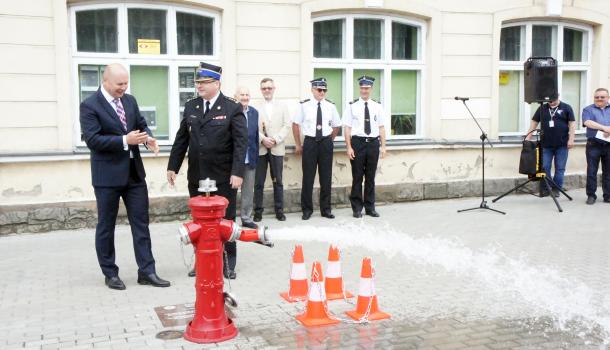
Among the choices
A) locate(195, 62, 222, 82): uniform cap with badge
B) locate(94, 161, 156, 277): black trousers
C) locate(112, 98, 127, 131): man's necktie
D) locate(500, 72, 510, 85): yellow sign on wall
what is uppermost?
locate(500, 72, 510, 85): yellow sign on wall

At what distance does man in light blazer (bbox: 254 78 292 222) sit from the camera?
10.3 m

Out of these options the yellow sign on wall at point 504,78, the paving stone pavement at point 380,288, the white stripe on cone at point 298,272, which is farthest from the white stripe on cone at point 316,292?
the yellow sign on wall at point 504,78

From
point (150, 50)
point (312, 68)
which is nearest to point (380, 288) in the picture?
point (312, 68)

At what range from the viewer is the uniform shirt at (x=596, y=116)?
39.5ft

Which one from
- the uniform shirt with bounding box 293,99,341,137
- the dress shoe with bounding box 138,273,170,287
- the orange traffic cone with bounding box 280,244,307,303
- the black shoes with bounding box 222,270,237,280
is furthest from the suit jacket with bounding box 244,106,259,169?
the orange traffic cone with bounding box 280,244,307,303

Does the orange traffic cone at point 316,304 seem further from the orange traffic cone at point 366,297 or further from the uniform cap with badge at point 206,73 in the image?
the uniform cap with badge at point 206,73

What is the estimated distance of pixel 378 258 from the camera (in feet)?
25.7

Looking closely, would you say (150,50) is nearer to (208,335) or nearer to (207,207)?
(207,207)

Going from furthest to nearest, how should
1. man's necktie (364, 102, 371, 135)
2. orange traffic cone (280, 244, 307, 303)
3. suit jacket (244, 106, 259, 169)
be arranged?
man's necktie (364, 102, 371, 135), suit jacket (244, 106, 259, 169), orange traffic cone (280, 244, 307, 303)

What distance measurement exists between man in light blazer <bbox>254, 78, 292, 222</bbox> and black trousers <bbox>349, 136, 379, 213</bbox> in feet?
3.72

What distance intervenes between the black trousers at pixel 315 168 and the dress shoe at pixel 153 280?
416cm

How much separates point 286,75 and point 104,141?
503cm

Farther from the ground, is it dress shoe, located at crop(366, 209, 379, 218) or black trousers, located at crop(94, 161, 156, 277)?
black trousers, located at crop(94, 161, 156, 277)

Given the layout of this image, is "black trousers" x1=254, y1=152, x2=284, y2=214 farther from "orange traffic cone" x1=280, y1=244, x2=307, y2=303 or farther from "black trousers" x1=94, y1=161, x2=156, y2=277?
"orange traffic cone" x1=280, y1=244, x2=307, y2=303
